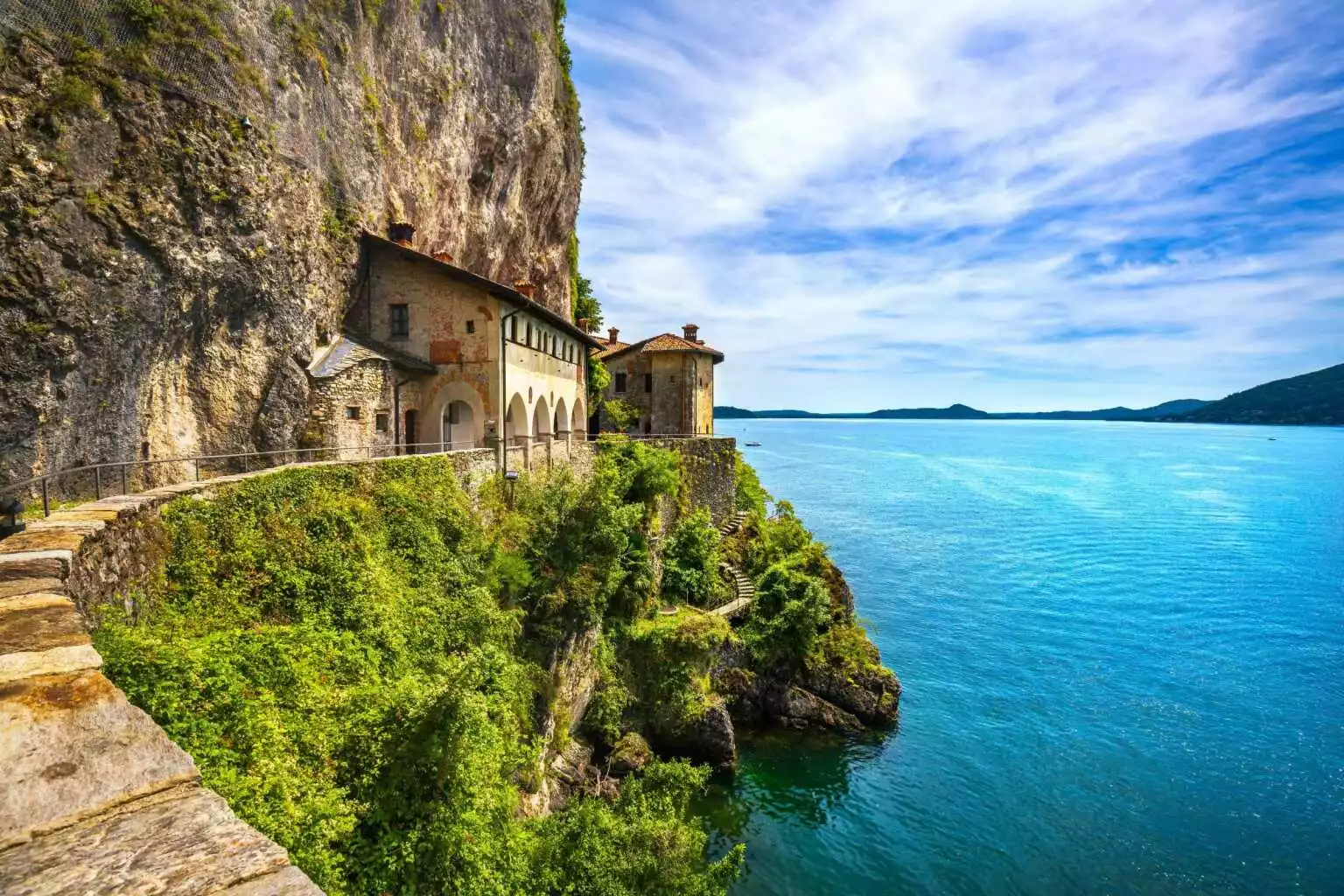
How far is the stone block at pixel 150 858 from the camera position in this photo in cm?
256

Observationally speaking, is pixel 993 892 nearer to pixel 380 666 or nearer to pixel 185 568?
pixel 380 666

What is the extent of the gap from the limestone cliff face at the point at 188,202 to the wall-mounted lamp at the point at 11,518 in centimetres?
733

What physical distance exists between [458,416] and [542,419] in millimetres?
5560

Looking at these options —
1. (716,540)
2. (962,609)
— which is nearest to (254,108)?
(716,540)

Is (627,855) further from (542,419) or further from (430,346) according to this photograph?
(542,419)

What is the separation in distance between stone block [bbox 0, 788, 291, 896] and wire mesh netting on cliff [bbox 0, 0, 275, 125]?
17624 millimetres

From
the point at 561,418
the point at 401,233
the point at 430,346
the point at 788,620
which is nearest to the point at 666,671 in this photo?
the point at 788,620

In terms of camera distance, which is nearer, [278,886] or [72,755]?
[278,886]

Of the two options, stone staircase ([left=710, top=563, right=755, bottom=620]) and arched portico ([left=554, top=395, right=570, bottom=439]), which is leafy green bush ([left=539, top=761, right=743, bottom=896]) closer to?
stone staircase ([left=710, top=563, right=755, bottom=620])

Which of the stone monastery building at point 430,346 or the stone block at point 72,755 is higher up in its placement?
the stone monastery building at point 430,346

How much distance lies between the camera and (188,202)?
15.9 m

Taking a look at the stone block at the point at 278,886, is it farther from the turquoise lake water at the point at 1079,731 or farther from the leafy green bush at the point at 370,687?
the turquoise lake water at the point at 1079,731

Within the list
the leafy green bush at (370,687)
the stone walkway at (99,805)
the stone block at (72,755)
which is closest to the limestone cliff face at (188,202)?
the leafy green bush at (370,687)

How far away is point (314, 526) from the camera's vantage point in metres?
11.9
